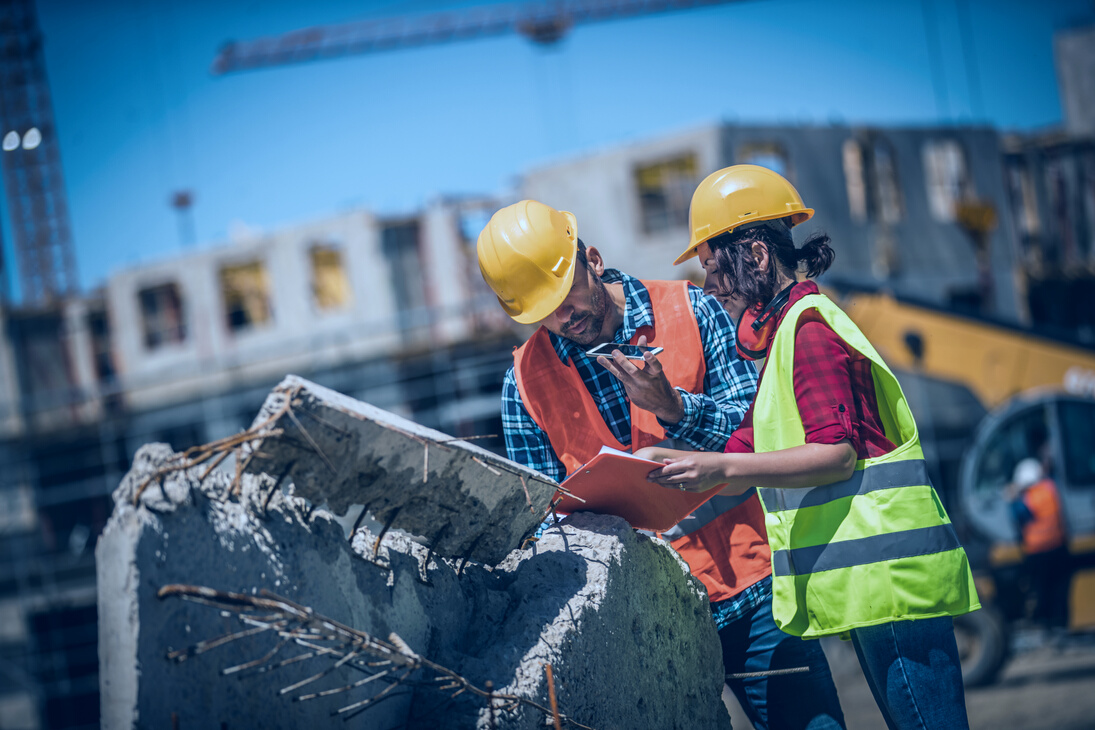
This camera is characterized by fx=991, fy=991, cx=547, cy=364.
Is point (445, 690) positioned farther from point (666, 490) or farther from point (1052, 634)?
point (1052, 634)

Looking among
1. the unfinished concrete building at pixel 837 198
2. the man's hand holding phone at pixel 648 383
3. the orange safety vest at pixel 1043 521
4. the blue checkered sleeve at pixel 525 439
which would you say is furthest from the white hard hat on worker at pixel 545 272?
the unfinished concrete building at pixel 837 198

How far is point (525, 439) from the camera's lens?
270 centimetres

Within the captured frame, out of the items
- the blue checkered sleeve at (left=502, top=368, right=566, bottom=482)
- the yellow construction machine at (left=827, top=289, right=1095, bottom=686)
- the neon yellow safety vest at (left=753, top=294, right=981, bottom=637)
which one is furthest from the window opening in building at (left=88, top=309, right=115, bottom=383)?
the neon yellow safety vest at (left=753, top=294, right=981, bottom=637)

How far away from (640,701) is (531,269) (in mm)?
1123

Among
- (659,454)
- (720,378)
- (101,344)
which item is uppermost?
(101,344)

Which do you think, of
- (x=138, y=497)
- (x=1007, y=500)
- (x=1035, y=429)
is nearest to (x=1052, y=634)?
(x=1007, y=500)

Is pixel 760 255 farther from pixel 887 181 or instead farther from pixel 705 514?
pixel 887 181

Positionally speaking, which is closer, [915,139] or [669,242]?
[669,242]

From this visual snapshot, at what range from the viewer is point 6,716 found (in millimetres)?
16922

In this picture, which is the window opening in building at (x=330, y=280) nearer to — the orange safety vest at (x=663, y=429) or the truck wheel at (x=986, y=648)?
the truck wheel at (x=986, y=648)

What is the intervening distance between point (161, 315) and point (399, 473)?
1013 inches

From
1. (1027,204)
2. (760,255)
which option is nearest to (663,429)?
(760,255)

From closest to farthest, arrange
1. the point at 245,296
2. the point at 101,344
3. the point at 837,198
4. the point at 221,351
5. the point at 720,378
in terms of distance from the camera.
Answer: the point at 720,378 < the point at 837,198 < the point at 221,351 < the point at 245,296 < the point at 101,344

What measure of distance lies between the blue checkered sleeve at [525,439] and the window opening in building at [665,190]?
17991 mm
